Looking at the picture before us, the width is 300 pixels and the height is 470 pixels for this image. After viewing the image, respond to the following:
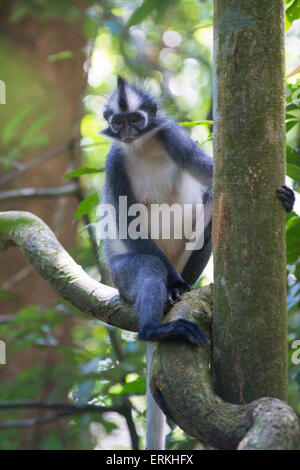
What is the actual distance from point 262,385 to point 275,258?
0.50 m

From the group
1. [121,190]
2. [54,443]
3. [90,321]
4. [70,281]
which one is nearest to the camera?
[70,281]

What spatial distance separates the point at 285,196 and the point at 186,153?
200 cm

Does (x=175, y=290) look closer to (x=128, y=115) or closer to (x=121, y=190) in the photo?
(x=121, y=190)

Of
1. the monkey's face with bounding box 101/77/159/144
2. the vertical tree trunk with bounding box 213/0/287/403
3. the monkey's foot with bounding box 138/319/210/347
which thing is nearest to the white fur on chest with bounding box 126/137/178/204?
the monkey's face with bounding box 101/77/159/144

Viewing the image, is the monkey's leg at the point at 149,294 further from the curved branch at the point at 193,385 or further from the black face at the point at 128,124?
the black face at the point at 128,124

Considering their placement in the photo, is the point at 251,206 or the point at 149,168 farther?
the point at 149,168

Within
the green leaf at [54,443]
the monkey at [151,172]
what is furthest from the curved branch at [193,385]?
the green leaf at [54,443]

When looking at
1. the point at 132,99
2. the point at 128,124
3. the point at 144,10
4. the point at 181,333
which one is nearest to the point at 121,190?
the point at 128,124

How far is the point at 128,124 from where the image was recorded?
163 inches

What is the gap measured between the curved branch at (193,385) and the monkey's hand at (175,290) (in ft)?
0.92

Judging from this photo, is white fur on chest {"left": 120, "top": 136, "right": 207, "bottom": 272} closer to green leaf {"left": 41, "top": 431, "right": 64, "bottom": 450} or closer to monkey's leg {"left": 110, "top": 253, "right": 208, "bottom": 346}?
monkey's leg {"left": 110, "top": 253, "right": 208, "bottom": 346}

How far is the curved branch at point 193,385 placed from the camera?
1.63m

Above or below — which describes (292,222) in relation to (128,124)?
below
